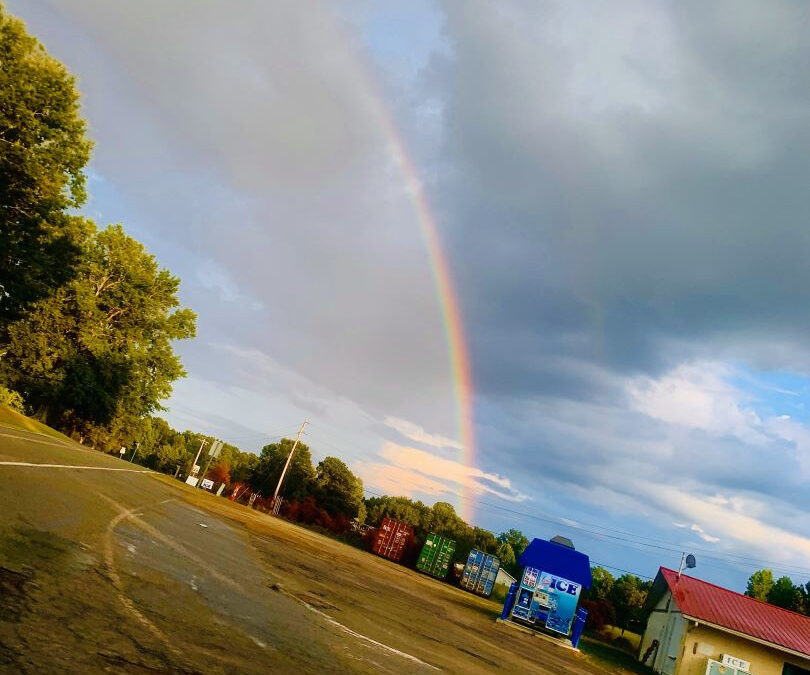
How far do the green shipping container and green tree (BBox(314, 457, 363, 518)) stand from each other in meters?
38.8

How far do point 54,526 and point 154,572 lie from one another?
1.72m

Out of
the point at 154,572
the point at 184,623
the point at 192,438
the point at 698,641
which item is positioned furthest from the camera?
the point at 192,438

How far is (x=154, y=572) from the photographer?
7.53 meters

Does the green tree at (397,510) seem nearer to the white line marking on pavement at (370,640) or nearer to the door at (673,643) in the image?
the door at (673,643)

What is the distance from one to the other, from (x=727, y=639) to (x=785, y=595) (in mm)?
59077

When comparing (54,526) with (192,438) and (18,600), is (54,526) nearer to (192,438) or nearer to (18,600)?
(18,600)

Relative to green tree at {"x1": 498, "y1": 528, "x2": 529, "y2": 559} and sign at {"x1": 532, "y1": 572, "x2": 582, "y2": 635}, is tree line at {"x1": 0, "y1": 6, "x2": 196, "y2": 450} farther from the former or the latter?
green tree at {"x1": 498, "y1": 528, "x2": 529, "y2": 559}

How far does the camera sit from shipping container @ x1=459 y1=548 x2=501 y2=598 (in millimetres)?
45375

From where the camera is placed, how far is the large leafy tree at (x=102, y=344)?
39.3m

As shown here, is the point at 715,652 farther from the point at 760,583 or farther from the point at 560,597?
the point at 760,583

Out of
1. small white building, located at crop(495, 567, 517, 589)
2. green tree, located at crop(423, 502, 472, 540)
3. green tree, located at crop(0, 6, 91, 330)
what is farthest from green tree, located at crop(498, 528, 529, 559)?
green tree, located at crop(0, 6, 91, 330)

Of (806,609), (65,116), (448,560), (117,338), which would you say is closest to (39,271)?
(65,116)

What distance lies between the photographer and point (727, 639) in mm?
26125

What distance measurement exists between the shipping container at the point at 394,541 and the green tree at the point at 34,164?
35.1 meters
